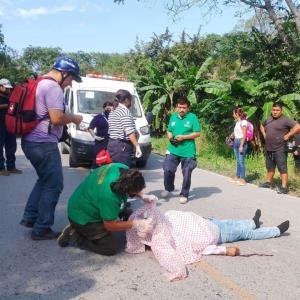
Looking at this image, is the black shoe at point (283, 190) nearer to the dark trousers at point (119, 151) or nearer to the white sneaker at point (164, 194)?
the white sneaker at point (164, 194)

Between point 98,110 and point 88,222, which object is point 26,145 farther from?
point 98,110

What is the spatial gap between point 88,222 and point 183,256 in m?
1.06

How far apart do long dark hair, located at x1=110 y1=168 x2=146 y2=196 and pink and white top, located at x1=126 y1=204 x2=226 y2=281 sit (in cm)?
42

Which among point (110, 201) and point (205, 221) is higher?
point (110, 201)

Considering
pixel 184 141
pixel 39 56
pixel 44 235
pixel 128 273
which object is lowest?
pixel 128 273

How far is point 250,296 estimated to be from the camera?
Result: 4.12 m

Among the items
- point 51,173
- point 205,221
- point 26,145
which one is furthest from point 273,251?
point 26,145

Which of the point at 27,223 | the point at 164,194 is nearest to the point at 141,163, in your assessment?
the point at 164,194

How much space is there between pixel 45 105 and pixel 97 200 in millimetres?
1260

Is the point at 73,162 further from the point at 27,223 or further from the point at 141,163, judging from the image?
the point at 27,223

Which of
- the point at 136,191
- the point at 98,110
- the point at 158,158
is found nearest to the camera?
the point at 136,191

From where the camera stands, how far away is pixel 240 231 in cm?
551

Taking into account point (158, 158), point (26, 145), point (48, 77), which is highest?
point (48, 77)

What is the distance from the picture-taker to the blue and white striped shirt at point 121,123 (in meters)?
7.27
